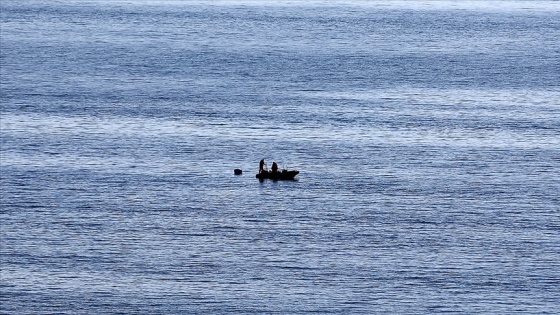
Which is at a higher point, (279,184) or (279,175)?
(279,175)

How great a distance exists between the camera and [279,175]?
93188 millimetres

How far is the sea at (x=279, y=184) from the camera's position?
6950 centimetres

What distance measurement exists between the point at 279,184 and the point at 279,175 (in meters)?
0.87

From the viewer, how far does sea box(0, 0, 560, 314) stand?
69500 mm

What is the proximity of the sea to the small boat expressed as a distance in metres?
0.93

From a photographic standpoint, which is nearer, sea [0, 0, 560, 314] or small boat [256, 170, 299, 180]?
sea [0, 0, 560, 314]

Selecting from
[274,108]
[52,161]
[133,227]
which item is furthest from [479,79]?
[133,227]

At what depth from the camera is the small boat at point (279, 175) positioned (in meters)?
93.1

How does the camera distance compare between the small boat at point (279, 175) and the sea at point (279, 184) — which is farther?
the small boat at point (279, 175)

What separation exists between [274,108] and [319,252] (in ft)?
152

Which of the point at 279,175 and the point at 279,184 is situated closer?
the point at 279,184

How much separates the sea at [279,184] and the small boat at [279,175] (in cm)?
93

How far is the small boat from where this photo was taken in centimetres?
9307

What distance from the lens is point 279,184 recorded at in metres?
92.6
